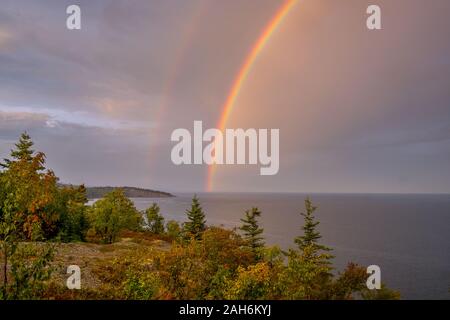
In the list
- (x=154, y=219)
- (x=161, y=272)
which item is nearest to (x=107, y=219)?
(x=161, y=272)

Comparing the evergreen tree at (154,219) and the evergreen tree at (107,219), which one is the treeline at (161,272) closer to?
the evergreen tree at (107,219)

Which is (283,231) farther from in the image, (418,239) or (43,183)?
(43,183)

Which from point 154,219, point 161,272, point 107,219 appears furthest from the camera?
point 154,219

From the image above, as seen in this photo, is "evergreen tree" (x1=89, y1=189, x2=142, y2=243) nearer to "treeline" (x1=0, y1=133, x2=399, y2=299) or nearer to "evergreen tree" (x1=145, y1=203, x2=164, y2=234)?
"treeline" (x1=0, y1=133, x2=399, y2=299)

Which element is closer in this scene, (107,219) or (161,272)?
(161,272)

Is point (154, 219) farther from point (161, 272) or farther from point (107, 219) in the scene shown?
point (161, 272)

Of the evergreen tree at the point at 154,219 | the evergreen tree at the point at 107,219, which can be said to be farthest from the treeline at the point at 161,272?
the evergreen tree at the point at 154,219

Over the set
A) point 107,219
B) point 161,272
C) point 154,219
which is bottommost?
point 154,219

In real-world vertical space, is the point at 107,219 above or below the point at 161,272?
above

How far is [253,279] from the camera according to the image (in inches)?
621

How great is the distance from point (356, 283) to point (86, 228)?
5061cm

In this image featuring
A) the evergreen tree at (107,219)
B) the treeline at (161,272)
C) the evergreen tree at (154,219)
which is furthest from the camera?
the evergreen tree at (154,219)
